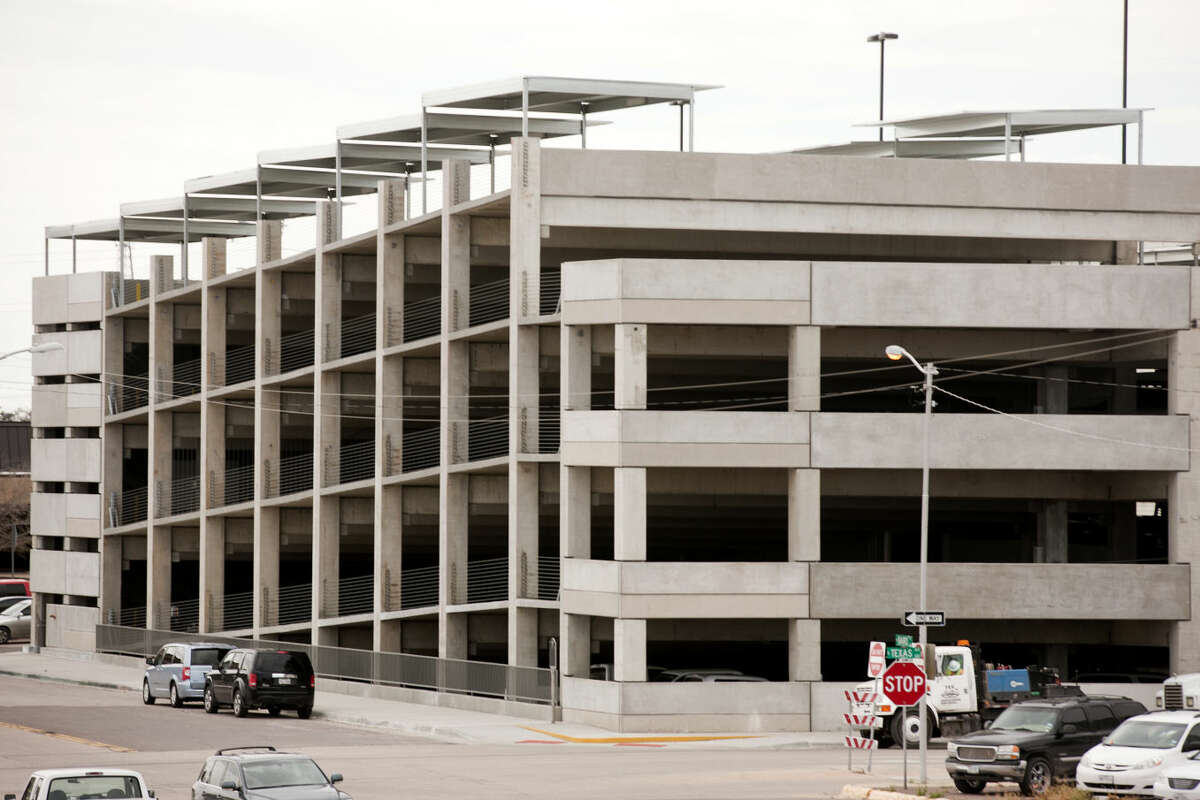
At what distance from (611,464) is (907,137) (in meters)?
16.7

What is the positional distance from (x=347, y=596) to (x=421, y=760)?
21.6m

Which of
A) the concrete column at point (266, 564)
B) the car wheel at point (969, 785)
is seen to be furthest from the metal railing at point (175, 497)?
the car wheel at point (969, 785)

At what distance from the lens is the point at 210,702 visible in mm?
43906

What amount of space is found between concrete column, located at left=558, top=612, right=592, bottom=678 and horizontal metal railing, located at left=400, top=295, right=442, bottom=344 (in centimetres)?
1126

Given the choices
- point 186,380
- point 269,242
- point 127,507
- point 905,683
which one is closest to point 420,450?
point 269,242

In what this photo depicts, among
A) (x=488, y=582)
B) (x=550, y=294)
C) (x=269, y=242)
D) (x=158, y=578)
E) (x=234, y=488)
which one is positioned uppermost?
(x=269, y=242)

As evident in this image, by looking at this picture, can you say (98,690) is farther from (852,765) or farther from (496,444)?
(852,765)

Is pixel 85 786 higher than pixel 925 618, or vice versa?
pixel 925 618

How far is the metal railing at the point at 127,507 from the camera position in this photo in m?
65.4

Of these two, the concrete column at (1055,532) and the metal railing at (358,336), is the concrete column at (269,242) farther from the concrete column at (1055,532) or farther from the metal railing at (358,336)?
the concrete column at (1055,532)

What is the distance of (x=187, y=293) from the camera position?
61531mm

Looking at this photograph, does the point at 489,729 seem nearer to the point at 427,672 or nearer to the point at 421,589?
the point at 427,672

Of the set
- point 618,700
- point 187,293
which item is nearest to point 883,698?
point 618,700

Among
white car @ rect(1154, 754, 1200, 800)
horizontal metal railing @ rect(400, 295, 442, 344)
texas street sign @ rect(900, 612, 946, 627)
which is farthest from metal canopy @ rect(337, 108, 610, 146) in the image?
white car @ rect(1154, 754, 1200, 800)
